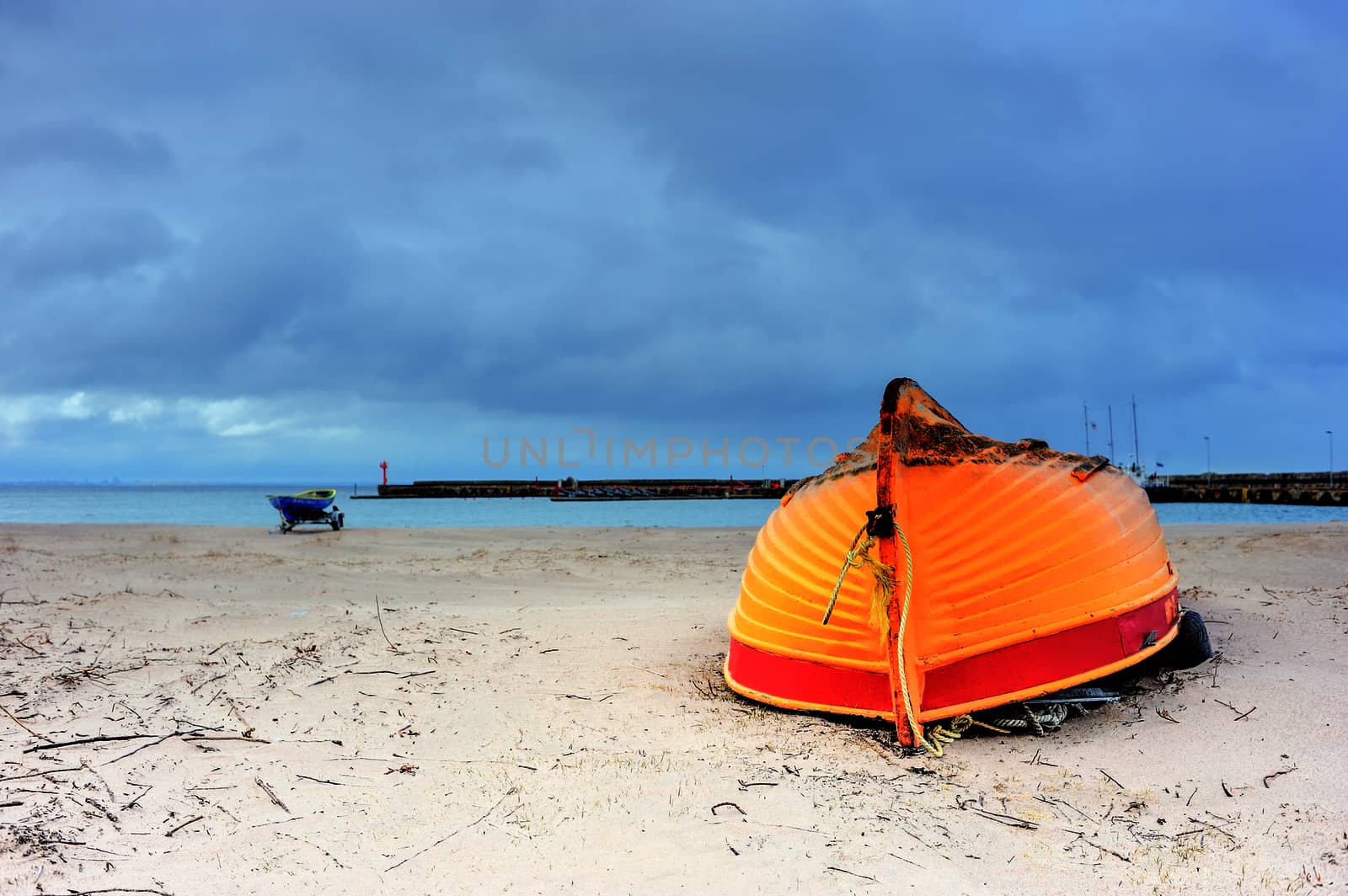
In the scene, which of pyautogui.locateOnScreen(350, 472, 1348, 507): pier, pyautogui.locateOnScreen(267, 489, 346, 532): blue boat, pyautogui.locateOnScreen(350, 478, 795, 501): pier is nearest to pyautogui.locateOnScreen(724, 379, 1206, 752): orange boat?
pyautogui.locateOnScreen(267, 489, 346, 532): blue boat

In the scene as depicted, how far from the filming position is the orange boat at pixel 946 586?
11.2 feet

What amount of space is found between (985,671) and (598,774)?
5.55 ft

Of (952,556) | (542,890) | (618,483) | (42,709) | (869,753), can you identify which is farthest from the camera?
(618,483)

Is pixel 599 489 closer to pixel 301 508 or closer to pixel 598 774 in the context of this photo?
pixel 301 508

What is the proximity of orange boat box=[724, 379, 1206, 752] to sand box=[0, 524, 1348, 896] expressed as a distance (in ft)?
0.78

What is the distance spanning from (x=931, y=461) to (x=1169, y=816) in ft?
5.45

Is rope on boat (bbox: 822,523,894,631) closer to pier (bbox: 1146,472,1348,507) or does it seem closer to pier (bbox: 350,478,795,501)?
pier (bbox: 1146,472,1348,507)

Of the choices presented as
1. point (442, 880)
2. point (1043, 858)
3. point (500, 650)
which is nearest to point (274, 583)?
point (500, 650)

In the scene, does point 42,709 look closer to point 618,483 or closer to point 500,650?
point 500,650

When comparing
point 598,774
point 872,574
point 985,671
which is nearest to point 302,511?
point 598,774

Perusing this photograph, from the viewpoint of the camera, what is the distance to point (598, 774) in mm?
3227

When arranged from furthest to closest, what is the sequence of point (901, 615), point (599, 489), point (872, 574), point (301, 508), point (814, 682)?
1. point (599, 489)
2. point (301, 508)
3. point (814, 682)
4. point (872, 574)
5. point (901, 615)

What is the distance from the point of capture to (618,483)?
65125 mm

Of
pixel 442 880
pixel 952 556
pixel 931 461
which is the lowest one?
pixel 442 880
